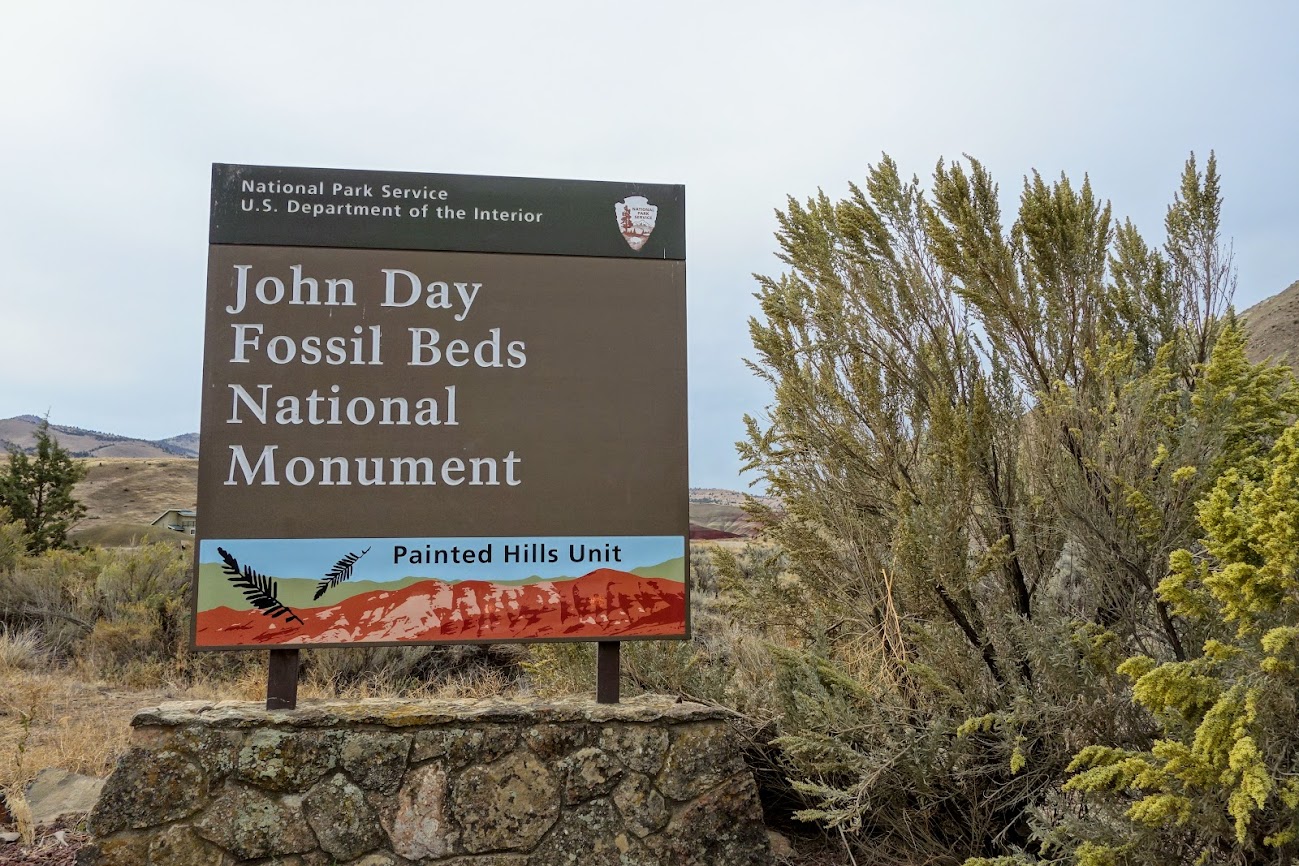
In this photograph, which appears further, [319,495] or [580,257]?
[580,257]

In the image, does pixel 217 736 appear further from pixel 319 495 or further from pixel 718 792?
pixel 718 792

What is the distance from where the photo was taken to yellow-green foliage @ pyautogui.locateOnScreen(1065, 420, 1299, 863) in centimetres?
275

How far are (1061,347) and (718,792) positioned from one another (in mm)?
2884

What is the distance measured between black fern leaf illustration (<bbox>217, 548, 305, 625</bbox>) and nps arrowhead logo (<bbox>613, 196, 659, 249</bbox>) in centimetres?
241

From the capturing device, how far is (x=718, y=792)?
13.2ft

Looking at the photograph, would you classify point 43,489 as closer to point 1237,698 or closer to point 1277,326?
point 1237,698

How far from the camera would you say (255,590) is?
4.06 meters

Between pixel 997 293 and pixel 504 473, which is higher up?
pixel 997 293

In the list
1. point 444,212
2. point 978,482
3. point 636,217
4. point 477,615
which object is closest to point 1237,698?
point 978,482

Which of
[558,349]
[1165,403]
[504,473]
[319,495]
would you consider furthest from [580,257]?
[1165,403]

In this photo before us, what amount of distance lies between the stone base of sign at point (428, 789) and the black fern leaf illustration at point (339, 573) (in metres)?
0.54

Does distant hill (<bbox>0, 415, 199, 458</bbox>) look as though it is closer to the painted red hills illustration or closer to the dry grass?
the dry grass

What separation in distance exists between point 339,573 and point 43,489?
54.4ft

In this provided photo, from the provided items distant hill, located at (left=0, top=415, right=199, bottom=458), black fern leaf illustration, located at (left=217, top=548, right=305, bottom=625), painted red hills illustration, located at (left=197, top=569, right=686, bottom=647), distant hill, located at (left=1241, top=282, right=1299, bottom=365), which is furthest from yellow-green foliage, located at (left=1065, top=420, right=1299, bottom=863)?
distant hill, located at (left=0, top=415, right=199, bottom=458)
